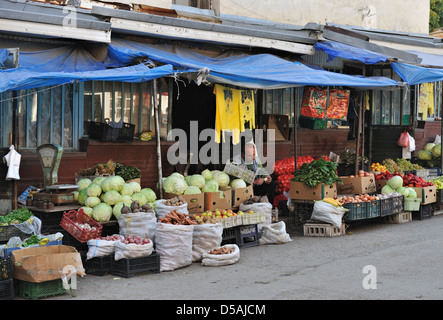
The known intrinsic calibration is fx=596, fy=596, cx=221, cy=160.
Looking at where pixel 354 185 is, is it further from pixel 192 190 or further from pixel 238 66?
pixel 192 190

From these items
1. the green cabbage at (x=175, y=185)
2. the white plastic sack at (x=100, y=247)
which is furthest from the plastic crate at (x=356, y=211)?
the white plastic sack at (x=100, y=247)

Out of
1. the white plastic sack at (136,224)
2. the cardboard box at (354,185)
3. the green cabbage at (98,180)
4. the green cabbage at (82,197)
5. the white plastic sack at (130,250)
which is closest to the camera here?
the white plastic sack at (130,250)

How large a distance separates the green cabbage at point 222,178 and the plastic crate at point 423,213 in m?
4.71

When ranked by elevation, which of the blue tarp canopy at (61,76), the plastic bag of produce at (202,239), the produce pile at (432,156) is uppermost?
the blue tarp canopy at (61,76)

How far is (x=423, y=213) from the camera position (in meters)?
13.5

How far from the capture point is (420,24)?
1998 cm

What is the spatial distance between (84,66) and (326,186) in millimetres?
5147

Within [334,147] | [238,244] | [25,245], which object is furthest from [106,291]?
[334,147]

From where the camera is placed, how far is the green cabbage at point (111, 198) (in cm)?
982

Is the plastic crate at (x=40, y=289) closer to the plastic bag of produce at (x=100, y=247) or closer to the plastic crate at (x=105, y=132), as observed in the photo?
the plastic bag of produce at (x=100, y=247)

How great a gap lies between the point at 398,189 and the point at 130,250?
23.7ft

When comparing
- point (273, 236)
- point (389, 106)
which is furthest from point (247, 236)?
point (389, 106)

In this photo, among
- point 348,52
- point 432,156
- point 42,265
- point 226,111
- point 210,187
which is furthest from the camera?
point 432,156

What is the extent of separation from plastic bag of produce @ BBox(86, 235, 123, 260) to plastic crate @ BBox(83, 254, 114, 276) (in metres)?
0.08
